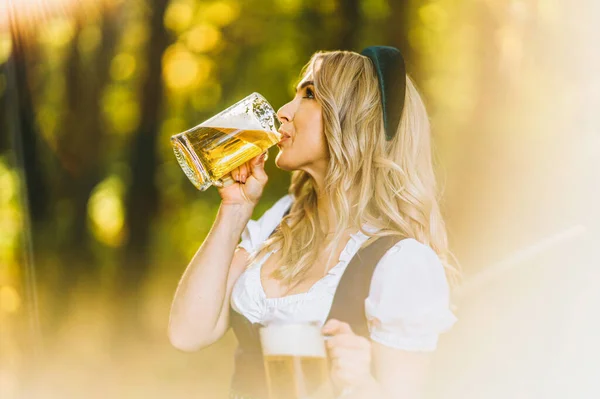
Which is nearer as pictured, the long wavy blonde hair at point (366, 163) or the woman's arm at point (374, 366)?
the woman's arm at point (374, 366)

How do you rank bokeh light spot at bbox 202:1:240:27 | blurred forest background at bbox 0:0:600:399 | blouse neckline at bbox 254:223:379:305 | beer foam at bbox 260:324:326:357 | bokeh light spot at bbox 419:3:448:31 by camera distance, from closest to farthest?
beer foam at bbox 260:324:326:357 < blouse neckline at bbox 254:223:379:305 < blurred forest background at bbox 0:0:600:399 < bokeh light spot at bbox 419:3:448:31 < bokeh light spot at bbox 202:1:240:27

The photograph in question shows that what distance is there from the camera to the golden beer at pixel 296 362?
92 centimetres

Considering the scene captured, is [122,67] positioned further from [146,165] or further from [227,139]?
[227,139]

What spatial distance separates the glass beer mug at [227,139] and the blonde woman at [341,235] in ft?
0.34

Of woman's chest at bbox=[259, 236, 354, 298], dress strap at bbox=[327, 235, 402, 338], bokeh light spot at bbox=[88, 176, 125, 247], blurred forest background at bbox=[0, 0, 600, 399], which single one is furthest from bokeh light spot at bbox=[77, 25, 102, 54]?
dress strap at bbox=[327, 235, 402, 338]

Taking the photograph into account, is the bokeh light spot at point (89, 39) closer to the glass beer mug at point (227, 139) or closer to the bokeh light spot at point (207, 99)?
the bokeh light spot at point (207, 99)

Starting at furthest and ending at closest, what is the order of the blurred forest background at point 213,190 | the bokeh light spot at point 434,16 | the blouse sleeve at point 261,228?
the bokeh light spot at point 434,16 → the blurred forest background at point 213,190 → the blouse sleeve at point 261,228

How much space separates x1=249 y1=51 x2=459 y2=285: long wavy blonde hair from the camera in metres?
1.07

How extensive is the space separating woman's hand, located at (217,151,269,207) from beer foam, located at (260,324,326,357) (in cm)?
27

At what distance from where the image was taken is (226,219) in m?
1.10

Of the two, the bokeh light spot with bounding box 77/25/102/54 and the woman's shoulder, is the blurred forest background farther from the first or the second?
the woman's shoulder

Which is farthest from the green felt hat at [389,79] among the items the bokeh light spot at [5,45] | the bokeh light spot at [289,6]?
the bokeh light spot at [5,45]

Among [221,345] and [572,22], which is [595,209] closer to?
[572,22]

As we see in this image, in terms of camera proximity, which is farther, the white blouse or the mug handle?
the mug handle
